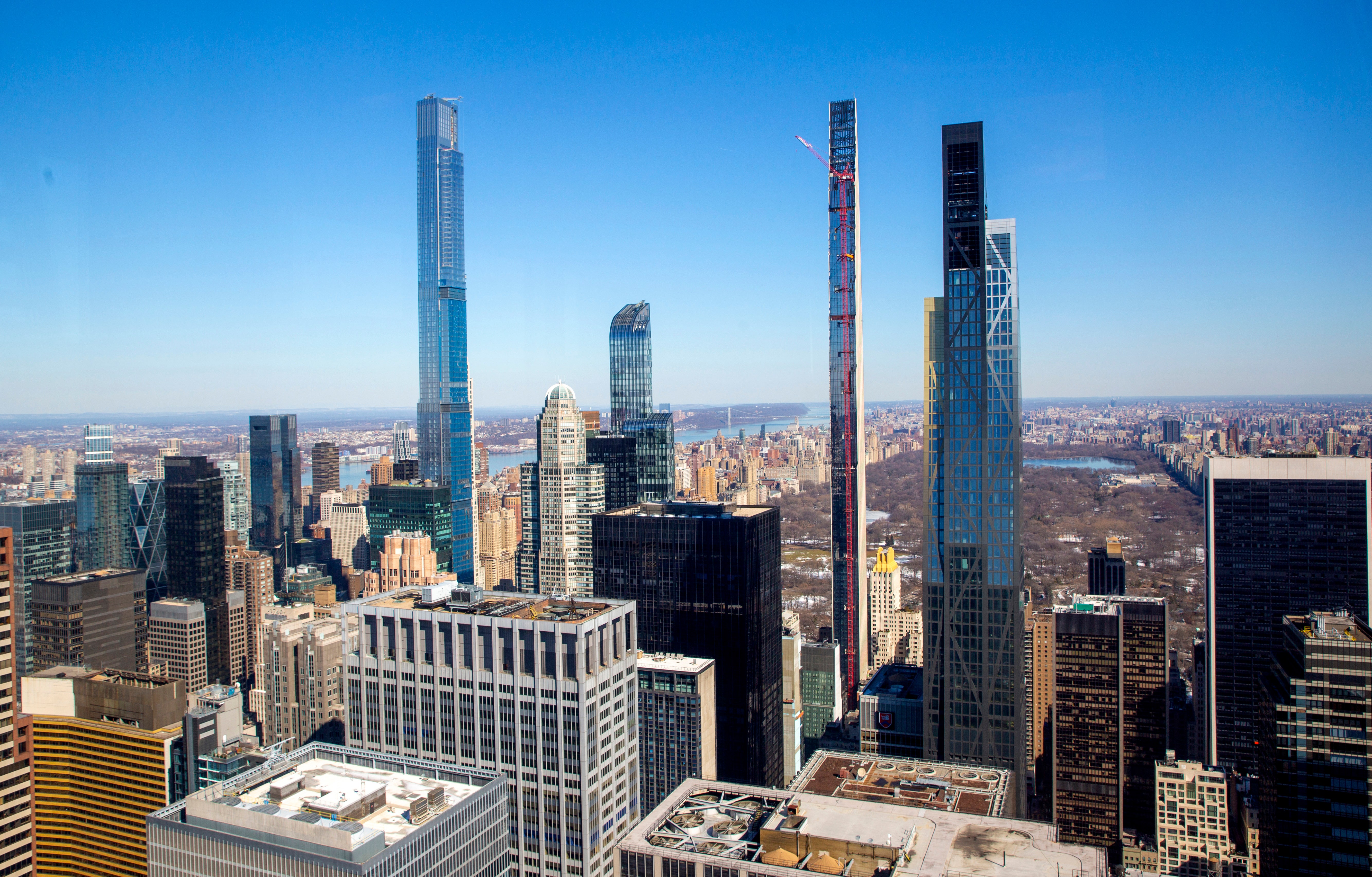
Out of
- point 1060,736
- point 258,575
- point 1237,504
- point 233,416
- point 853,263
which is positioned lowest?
point 1060,736

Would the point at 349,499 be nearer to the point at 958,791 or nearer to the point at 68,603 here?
the point at 68,603

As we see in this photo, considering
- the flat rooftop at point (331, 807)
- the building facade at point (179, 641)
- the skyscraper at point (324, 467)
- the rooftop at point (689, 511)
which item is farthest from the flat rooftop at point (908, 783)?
the skyscraper at point (324, 467)

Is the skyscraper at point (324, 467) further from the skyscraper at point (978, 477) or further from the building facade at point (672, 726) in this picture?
the skyscraper at point (978, 477)

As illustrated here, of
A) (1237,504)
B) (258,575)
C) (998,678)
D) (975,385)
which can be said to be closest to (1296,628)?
(998,678)

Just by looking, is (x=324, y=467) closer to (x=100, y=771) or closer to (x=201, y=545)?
(x=201, y=545)

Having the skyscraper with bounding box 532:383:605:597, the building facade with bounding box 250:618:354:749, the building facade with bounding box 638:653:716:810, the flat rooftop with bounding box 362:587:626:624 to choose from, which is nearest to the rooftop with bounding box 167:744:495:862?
the flat rooftop with bounding box 362:587:626:624
